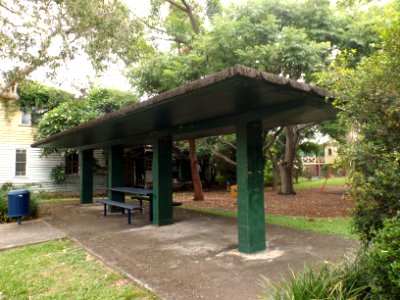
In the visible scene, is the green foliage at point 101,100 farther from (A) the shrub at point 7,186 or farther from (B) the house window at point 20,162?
(A) the shrub at point 7,186

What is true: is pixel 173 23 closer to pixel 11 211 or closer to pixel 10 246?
pixel 11 211

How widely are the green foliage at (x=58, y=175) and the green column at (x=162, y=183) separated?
10757mm

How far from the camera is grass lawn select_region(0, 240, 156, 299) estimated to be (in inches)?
149

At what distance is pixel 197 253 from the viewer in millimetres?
5355

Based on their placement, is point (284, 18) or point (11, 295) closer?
point (11, 295)

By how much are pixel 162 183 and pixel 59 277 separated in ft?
12.9

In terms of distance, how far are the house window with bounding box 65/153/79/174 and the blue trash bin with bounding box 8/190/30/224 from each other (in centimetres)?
933

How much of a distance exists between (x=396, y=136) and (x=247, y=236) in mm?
3226

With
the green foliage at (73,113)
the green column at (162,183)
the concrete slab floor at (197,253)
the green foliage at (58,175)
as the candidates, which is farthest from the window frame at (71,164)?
the green column at (162,183)

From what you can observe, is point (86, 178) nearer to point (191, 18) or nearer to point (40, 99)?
point (40, 99)

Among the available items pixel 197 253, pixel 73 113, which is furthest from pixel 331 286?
pixel 73 113

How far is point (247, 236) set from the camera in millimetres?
5246

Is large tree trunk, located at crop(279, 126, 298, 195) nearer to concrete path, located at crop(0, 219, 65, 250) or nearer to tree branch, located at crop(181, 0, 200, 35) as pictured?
tree branch, located at crop(181, 0, 200, 35)

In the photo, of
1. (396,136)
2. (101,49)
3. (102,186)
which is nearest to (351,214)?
(396,136)
